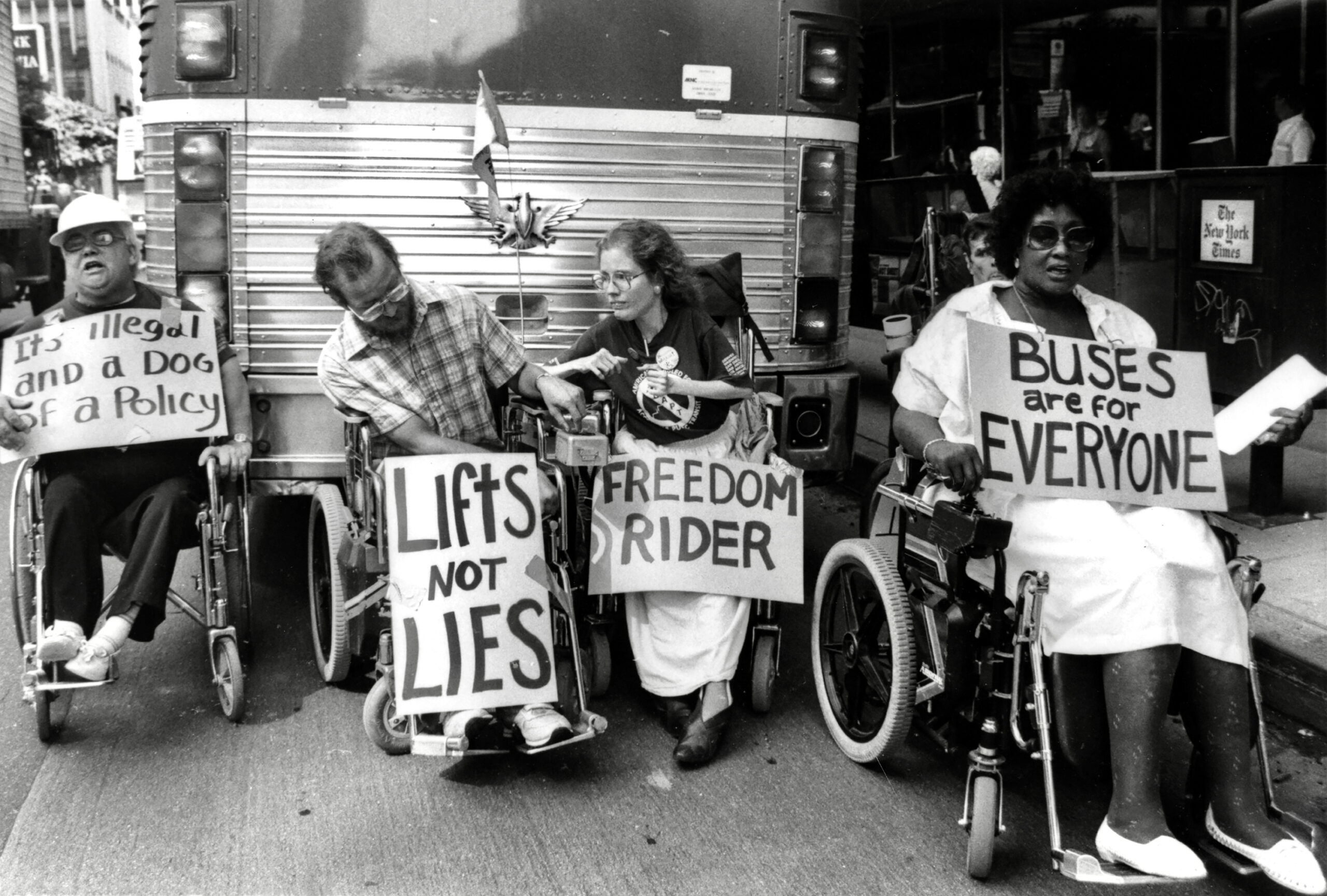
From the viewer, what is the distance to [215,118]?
203 inches

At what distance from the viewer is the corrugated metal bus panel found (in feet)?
17.0

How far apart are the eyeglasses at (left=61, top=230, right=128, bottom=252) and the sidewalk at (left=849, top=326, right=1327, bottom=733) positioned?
4.11 m

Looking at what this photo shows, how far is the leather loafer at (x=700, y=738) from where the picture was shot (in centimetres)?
408

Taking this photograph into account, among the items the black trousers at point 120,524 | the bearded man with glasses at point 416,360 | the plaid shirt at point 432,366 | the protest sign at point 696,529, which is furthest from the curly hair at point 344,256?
the protest sign at point 696,529

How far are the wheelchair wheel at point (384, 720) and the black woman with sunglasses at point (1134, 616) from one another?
64.9 inches

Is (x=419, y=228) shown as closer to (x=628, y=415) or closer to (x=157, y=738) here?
(x=628, y=415)

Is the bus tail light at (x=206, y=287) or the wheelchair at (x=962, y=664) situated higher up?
the bus tail light at (x=206, y=287)

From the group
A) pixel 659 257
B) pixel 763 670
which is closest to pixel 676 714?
pixel 763 670

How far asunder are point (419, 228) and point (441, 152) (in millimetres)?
299

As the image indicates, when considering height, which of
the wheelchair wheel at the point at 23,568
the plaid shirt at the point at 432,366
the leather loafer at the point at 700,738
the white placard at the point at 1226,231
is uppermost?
the white placard at the point at 1226,231

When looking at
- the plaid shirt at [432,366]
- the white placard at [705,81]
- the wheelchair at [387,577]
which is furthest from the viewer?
the white placard at [705,81]

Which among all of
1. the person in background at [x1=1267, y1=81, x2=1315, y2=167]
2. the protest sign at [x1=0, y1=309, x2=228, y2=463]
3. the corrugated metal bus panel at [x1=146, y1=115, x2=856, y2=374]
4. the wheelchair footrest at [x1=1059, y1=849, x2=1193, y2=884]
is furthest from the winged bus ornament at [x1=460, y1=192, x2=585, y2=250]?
the person in background at [x1=1267, y1=81, x2=1315, y2=167]

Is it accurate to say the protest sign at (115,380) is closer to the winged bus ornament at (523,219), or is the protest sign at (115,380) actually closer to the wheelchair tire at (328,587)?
the wheelchair tire at (328,587)

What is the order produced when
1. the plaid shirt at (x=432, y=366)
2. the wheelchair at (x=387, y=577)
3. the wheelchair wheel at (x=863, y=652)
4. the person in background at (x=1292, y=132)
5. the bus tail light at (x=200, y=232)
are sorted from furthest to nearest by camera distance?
the person in background at (x=1292, y=132)
the bus tail light at (x=200, y=232)
the plaid shirt at (x=432, y=366)
the wheelchair at (x=387, y=577)
the wheelchair wheel at (x=863, y=652)
